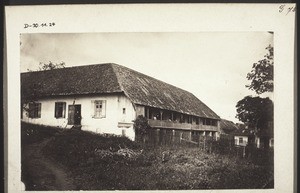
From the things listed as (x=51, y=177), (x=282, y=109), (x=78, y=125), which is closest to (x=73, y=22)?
(x=78, y=125)

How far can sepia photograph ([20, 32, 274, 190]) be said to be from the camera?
2.14 meters

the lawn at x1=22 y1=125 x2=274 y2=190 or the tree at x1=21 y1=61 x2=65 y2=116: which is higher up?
the tree at x1=21 y1=61 x2=65 y2=116

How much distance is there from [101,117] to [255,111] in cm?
84

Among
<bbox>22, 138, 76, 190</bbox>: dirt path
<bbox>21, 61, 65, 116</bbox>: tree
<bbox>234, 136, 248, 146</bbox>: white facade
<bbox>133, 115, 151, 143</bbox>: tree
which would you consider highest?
<bbox>21, 61, 65, 116</bbox>: tree

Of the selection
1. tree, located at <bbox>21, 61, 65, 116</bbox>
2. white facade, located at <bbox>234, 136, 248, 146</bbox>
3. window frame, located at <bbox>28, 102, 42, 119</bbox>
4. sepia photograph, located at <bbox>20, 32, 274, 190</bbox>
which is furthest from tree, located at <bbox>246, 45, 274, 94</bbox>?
window frame, located at <bbox>28, 102, 42, 119</bbox>

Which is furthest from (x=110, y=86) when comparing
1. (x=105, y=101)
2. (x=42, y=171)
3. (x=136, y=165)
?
(x=42, y=171)

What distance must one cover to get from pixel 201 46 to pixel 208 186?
764 mm

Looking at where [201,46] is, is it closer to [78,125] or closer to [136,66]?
[136,66]

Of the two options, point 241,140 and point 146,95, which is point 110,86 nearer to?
point 146,95

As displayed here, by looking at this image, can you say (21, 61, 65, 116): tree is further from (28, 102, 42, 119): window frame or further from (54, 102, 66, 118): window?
(54, 102, 66, 118): window

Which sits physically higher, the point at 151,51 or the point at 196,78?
the point at 151,51

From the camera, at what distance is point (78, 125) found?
2150mm

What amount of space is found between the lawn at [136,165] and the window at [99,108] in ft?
0.35

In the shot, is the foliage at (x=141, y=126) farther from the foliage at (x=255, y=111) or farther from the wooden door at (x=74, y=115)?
the foliage at (x=255, y=111)
